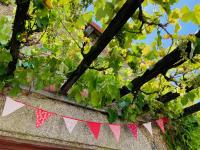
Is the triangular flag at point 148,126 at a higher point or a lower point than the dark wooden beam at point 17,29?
lower

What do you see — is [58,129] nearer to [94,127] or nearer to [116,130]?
[94,127]

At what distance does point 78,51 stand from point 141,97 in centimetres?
118

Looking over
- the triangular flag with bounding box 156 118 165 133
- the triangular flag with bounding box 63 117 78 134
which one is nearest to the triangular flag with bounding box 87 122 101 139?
the triangular flag with bounding box 63 117 78 134

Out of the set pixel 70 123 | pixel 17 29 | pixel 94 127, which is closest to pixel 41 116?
pixel 70 123

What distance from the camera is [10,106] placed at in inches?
143

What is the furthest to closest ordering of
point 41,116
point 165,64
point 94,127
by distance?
1. point 94,127
2. point 41,116
3. point 165,64

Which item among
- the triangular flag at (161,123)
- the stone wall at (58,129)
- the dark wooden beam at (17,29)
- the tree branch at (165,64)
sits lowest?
the stone wall at (58,129)

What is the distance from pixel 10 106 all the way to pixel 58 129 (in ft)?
2.03

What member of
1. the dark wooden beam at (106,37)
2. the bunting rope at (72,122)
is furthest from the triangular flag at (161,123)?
the dark wooden beam at (106,37)

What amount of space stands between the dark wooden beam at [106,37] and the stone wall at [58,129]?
0.97 ft

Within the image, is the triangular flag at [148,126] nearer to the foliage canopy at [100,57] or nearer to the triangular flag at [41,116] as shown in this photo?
the foliage canopy at [100,57]

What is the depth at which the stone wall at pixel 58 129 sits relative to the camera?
3.71m

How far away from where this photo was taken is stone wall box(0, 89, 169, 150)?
371 cm

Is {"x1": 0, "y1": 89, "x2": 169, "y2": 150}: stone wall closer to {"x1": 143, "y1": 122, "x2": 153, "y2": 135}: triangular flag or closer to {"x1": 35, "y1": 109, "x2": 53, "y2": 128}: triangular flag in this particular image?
{"x1": 35, "y1": 109, "x2": 53, "y2": 128}: triangular flag
